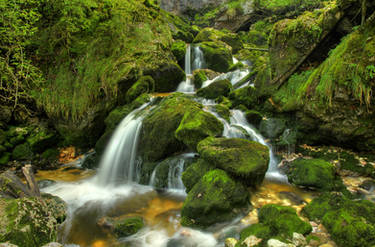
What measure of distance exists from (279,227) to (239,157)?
1.46 meters

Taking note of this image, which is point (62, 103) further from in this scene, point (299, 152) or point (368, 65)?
point (368, 65)

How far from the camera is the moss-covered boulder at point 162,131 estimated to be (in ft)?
18.6

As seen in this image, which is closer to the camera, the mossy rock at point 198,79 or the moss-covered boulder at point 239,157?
the moss-covered boulder at point 239,157

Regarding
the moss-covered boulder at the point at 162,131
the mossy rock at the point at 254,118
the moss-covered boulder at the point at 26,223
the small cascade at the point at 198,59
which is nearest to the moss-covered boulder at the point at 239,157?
the moss-covered boulder at the point at 162,131

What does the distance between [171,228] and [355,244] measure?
8.49 feet

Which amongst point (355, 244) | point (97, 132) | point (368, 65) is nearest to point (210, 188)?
point (355, 244)

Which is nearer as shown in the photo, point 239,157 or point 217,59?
point 239,157

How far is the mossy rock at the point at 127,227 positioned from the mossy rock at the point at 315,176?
335 cm

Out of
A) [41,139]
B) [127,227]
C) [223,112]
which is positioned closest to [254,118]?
[223,112]

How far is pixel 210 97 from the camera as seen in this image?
8.01m

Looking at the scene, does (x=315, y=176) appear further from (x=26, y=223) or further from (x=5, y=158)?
(x=5, y=158)

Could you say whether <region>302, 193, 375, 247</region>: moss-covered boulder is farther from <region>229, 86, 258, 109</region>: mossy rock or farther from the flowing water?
<region>229, 86, 258, 109</region>: mossy rock

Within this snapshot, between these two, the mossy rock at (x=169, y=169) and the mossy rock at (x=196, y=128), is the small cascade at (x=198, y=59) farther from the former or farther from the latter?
the mossy rock at (x=169, y=169)

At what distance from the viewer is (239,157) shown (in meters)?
4.08
